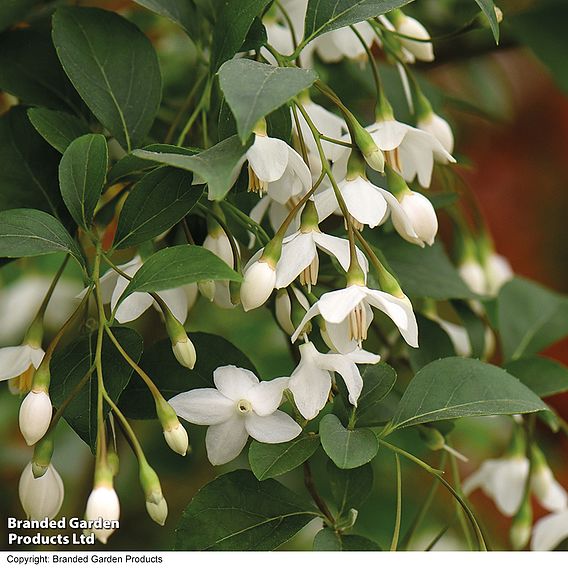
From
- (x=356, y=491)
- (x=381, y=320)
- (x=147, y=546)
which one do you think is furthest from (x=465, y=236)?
(x=147, y=546)

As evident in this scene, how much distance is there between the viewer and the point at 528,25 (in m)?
0.59

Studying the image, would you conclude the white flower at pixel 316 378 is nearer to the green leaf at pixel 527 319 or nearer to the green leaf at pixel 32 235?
the green leaf at pixel 32 235

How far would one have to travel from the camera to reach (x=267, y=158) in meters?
0.29

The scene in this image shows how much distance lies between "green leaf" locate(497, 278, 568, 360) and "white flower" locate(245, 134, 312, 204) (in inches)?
9.3

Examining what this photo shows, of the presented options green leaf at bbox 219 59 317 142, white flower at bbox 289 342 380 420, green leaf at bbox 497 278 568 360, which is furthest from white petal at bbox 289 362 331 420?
green leaf at bbox 497 278 568 360

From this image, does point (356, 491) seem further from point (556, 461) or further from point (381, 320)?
point (556, 461)

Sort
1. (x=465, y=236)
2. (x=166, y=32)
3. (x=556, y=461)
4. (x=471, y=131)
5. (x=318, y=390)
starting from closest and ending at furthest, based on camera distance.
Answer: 1. (x=318, y=390)
2. (x=465, y=236)
3. (x=166, y=32)
4. (x=556, y=461)
5. (x=471, y=131)

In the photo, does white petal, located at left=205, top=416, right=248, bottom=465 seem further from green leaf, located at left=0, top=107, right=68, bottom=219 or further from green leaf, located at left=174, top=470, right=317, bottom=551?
green leaf, located at left=0, top=107, right=68, bottom=219

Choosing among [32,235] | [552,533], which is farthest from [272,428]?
[552,533]

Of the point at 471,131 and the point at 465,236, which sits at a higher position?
the point at 465,236

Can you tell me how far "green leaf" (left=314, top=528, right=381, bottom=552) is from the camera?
0.34m

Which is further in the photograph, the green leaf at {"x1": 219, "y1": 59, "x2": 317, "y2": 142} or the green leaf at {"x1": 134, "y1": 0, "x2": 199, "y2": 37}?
the green leaf at {"x1": 134, "y1": 0, "x2": 199, "y2": 37}

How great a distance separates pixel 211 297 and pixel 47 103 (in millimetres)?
135

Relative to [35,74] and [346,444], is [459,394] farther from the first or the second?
[35,74]
